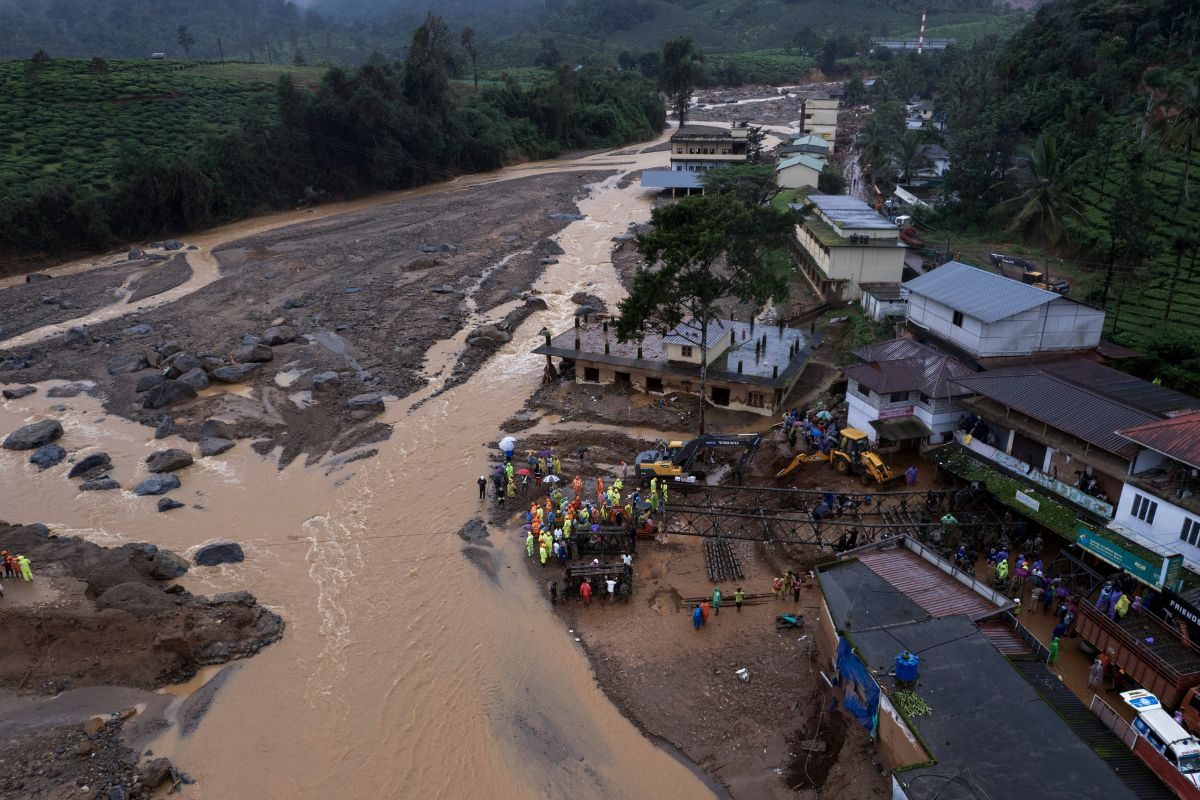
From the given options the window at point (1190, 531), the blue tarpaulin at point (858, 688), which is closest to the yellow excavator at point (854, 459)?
the window at point (1190, 531)

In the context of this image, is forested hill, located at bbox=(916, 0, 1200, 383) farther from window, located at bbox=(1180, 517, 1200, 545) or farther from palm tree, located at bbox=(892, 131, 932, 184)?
window, located at bbox=(1180, 517, 1200, 545)

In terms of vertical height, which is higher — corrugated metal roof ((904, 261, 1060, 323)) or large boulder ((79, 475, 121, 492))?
corrugated metal roof ((904, 261, 1060, 323))

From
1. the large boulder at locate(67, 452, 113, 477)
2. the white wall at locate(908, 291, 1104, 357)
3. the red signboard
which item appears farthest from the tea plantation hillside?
the white wall at locate(908, 291, 1104, 357)

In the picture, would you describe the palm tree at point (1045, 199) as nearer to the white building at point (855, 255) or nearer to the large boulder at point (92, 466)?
the white building at point (855, 255)

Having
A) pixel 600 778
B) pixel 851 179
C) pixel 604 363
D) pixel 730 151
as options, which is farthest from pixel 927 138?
pixel 600 778

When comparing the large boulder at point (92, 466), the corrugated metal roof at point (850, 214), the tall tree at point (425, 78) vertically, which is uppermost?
the tall tree at point (425, 78)

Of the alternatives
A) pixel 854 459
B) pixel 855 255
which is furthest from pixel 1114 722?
pixel 855 255

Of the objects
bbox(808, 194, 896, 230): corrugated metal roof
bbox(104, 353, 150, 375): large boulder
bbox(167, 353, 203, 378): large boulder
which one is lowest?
bbox(104, 353, 150, 375): large boulder
